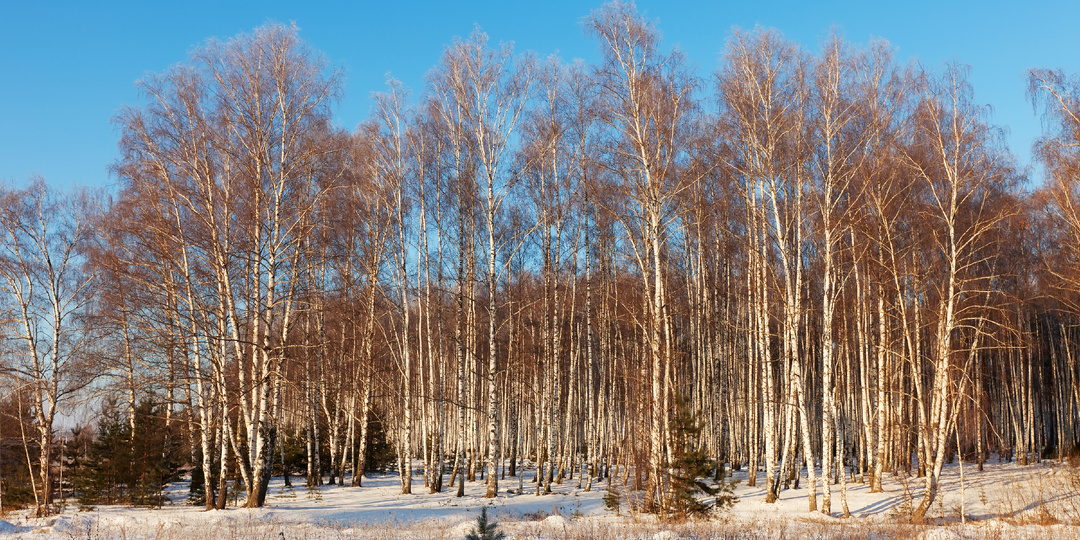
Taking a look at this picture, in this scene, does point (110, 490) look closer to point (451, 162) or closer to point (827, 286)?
point (451, 162)

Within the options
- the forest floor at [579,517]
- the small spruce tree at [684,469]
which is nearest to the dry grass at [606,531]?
the forest floor at [579,517]

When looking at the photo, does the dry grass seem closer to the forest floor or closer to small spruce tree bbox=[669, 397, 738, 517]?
the forest floor

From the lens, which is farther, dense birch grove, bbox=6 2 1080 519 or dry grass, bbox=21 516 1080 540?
dense birch grove, bbox=6 2 1080 519

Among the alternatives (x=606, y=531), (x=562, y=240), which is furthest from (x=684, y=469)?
(x=562, y=240)

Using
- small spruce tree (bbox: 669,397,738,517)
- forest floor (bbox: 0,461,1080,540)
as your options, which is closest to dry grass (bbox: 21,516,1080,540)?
forest floor (bbox: 0,461,1080,540)

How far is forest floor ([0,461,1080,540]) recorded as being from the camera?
32.8ft

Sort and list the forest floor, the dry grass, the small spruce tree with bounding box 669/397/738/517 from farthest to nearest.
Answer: the small spruce tree with bounding box 669/397/738/517 < the forest floor < the dry grass

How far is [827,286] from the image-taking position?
13125mm

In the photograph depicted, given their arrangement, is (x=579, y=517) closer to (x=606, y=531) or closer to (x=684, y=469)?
(x=684, y=469)

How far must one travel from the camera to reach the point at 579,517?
13141mm

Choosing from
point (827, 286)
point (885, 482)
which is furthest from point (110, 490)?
point (885, 482)

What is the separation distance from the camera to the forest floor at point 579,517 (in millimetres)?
9984

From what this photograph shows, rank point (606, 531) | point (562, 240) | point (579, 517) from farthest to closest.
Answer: point (562, 240) → point (579, 517) → point (606, 531)

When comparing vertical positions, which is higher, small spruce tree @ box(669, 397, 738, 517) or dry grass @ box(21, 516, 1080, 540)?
small spruce tree @ box(669, 397, 738, 517)
